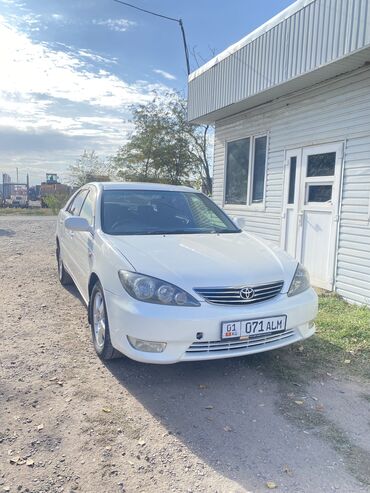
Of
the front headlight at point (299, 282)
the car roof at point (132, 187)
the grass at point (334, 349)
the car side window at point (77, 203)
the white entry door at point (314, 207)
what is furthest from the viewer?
the white entry door at point (314, 207)

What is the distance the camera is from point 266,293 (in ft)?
11.1

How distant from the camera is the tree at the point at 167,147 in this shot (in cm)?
2106

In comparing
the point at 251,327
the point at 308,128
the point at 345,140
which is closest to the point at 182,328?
the point at 251,327

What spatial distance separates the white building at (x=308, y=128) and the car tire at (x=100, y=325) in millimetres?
3877

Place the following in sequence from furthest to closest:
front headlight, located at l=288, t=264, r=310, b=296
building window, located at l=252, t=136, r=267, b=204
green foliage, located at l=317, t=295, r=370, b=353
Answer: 1. building window, located at l=252, t=136, r=267, b=204
2. green foliage, located at l=317, t=295, r=370, b=353
3. front headlight, located at l=288, t=264, r=310, b=296

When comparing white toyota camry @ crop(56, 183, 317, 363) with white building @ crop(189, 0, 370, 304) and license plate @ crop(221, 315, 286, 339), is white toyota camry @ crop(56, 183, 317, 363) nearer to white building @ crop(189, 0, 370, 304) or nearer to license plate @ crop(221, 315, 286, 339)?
license plate @ crop(221, 315, 286, 339)

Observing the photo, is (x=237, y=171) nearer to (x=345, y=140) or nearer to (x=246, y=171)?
(x=246, y=171)

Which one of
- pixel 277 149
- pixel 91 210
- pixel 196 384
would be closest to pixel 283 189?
pixel 277 149

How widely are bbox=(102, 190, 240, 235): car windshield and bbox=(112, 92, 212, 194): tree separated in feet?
52.6

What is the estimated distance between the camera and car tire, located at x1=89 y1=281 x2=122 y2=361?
361cm

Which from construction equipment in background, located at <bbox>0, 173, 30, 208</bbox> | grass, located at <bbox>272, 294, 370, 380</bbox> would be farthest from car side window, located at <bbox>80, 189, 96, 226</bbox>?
construction equipment in background, located at <bbox>0, 173, 30, 208</bbox>

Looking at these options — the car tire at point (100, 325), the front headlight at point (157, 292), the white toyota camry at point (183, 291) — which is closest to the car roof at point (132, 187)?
the white toyota camry at point (183, 291)

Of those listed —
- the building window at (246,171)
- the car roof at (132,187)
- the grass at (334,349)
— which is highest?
the building window at (246,171)

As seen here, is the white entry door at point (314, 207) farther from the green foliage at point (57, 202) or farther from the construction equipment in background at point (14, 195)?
the construction equipment in background at point (14, 195)
